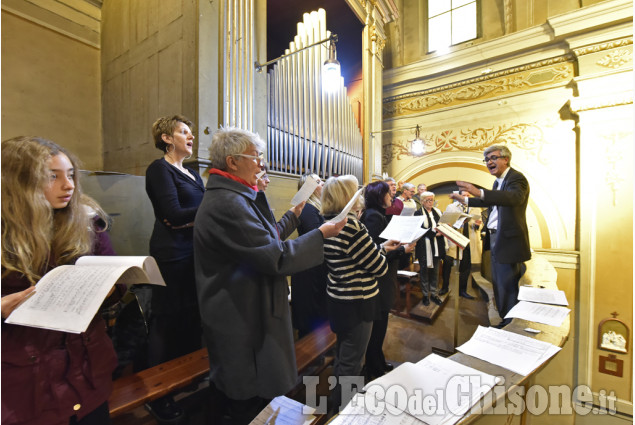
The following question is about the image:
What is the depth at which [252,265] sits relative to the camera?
96 cm

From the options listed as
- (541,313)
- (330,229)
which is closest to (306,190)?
(330,229)

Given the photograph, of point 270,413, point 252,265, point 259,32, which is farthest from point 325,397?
point 259,32

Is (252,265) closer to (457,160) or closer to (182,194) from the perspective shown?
(182,194)

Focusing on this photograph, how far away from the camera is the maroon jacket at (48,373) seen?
69cm

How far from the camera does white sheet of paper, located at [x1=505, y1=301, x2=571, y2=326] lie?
1.48m

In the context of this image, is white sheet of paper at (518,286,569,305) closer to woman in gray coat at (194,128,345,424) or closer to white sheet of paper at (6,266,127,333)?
woman in gray coat at (194,128,345,424)

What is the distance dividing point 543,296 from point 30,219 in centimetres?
258

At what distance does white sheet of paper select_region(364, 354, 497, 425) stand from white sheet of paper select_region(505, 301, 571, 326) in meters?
0.73

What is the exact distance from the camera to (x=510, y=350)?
121cm

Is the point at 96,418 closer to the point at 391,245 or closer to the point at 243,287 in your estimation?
the point at 243,287

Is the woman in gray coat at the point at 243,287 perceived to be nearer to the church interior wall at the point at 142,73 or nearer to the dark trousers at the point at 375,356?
the dark trousers at the point at 375,356

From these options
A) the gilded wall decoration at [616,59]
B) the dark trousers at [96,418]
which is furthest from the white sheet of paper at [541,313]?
the gilded wall decoration at [616,59]

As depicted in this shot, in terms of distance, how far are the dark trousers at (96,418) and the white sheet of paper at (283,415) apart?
547mm

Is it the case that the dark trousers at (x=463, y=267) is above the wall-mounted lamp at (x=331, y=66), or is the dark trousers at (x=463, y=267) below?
below
